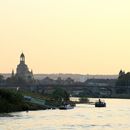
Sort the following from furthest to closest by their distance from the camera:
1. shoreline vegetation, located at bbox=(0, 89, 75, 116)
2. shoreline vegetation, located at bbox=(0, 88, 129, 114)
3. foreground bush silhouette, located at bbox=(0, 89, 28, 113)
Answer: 1. shoreline vegetation, located at bbox=(0, 89, 75, 116)
2. shoreline vegetation, located at bbox=(0, 88, 129, 114)
3. foreground bush silhouette, located at bbox=(0, 89, 28, 113)

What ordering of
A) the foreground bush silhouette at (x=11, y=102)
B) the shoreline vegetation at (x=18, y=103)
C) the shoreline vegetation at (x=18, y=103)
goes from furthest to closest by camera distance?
1. the shoreline vegetation at (x=18, y=103)
2. the shoreline vegetation at (x=18, y=103)
3. the foreground bush silhouette at (x=11, y=102)

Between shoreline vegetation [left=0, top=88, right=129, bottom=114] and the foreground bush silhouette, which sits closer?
the foreground bush silhouette

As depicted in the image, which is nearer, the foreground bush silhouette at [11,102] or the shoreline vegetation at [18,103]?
the foreground bush silhouette at [11,102]

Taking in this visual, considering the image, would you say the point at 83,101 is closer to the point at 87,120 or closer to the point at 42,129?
the point at 87,120

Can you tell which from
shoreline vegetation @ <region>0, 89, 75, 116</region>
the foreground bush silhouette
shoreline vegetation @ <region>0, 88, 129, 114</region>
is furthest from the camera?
shoreline vegetation @ <region>0, 89, 75, 116</region>

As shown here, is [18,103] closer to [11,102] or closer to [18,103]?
[18,103]

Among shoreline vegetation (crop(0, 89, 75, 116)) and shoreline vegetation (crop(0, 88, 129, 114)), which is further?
shoreline vegetation (crop(0, 89, 75, 116))

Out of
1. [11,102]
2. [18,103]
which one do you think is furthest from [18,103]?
[11,102]

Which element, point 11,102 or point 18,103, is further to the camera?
point 18,103

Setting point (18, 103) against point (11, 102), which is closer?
point (11, 102)

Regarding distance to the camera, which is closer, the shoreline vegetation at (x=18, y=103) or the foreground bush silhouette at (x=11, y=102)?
the foreground bush silhouette at (x=11, y=102)

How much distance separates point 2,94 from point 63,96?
44.0 metres

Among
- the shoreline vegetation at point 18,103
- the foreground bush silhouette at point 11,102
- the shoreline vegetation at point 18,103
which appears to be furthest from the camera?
the shoreline vegetation at point 18,103

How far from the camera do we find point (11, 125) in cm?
8500
